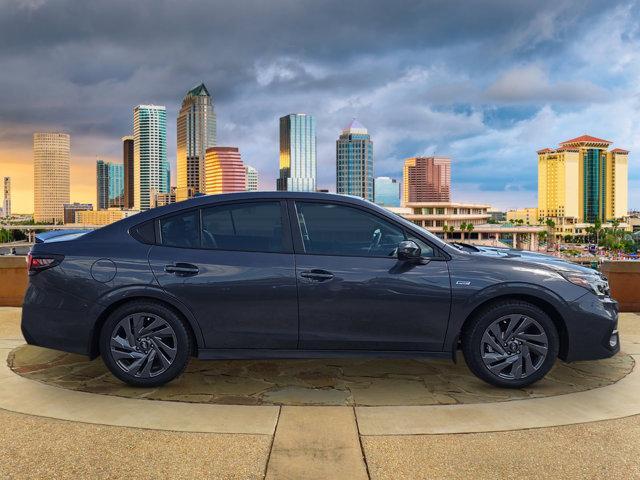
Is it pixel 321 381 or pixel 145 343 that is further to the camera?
pixel 321 381

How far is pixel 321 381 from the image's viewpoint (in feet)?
15.4

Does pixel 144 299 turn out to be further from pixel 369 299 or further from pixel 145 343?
pixel 369 299

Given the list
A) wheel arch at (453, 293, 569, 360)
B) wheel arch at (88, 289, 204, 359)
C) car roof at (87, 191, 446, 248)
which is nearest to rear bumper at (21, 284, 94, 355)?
wheel arch at (88, 289, 204, 359)

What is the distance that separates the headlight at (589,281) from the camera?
14.7ft

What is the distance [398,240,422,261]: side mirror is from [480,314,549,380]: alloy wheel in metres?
0.81

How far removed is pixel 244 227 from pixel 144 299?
941 millimetres

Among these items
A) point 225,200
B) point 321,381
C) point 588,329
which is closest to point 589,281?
point 588,329

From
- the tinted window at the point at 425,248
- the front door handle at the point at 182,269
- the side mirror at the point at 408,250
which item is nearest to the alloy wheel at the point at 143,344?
the front door handle at the point at 182,269

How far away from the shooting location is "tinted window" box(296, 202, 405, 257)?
439 centimetres

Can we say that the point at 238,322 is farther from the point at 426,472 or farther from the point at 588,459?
the point at 588,459

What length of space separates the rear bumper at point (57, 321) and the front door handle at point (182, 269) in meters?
0.71

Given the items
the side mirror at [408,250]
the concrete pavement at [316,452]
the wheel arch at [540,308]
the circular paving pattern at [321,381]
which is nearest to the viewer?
the concrete pavement at [316,452]

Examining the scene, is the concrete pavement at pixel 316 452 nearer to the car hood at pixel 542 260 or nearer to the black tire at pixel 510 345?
the black tire at pixel 510 345

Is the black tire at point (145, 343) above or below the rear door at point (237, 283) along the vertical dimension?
below
